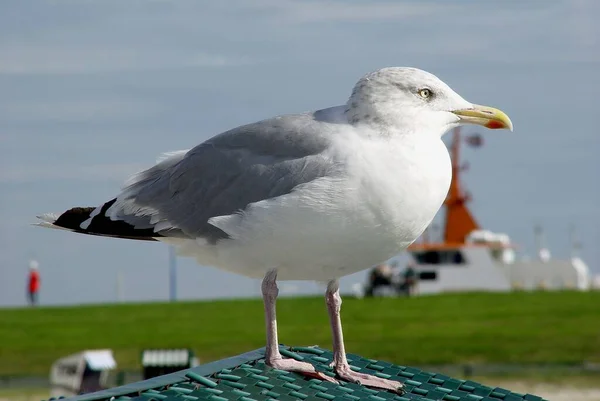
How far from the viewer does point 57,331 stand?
852 inches

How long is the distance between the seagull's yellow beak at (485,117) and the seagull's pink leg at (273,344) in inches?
43.4

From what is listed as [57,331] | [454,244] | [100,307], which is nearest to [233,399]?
[57,331]

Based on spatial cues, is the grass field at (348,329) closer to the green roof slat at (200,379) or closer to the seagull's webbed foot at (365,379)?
the seagull's webbed foot at (365,379)

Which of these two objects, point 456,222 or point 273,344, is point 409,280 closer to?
point 456,222

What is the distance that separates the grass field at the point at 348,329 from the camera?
1866 centimetres

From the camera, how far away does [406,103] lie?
4.57m

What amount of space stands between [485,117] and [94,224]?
6.32 ft

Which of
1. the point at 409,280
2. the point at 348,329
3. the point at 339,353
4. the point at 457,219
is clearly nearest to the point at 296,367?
the point at 339,353

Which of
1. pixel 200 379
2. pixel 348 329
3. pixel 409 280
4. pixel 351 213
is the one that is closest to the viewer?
pixel 351 213

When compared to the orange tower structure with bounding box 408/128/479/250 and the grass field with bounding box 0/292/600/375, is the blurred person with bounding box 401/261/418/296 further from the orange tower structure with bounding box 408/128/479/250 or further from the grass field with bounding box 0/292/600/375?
the grass field with bounding box 0/292/600/375

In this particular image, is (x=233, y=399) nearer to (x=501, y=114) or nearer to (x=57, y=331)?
(x=501, y=114)

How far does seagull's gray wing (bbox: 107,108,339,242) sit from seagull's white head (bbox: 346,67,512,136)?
0.17 m

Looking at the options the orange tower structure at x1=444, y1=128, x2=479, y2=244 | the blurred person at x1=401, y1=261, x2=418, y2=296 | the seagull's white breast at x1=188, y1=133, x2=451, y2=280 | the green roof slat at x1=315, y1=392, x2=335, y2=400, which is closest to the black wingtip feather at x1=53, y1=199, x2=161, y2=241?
the seagull's white breast at x1=188, y1=133, x2=451, y2=280

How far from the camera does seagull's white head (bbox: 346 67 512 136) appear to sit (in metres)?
4.54
